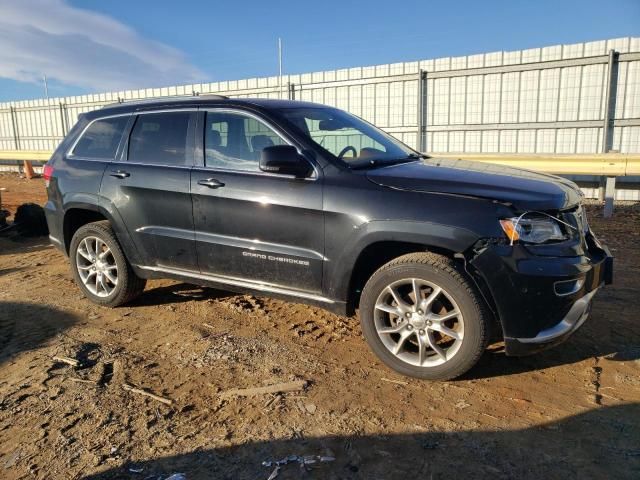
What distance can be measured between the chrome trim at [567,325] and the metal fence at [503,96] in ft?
29.5

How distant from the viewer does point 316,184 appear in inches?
136

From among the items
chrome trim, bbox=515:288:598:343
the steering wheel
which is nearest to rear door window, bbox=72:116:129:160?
the steering wheel

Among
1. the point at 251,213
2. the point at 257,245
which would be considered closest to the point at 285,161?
the point at 251,213

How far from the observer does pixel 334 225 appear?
3.38m

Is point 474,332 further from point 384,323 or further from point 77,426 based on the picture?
point 77,426

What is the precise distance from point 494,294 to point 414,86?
34.8 feet

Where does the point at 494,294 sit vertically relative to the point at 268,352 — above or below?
above

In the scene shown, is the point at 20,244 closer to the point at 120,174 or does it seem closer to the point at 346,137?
the point at 120,174

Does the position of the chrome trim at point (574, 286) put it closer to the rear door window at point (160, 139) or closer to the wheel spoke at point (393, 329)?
the wheel spoke at point (393, 329)

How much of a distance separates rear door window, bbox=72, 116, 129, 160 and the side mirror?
1.89m

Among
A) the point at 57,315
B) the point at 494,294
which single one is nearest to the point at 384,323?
the point at 494,294

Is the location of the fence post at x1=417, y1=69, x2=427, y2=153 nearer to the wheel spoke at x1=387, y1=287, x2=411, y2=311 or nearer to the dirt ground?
the dirt ground

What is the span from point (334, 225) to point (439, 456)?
5.26 feet

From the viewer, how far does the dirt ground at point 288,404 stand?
242 centimetres
